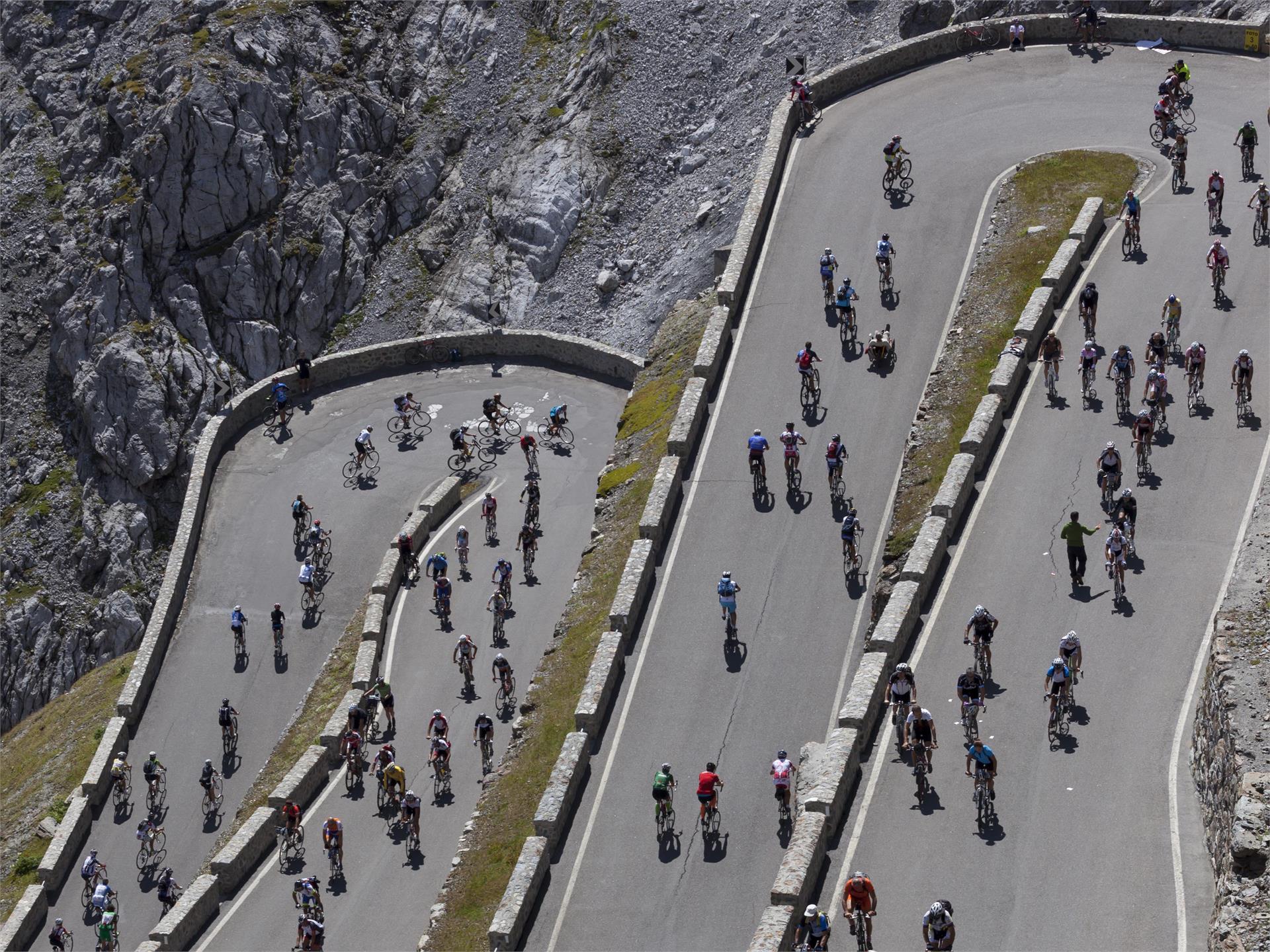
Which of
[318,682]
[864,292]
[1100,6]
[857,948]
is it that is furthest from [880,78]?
[857,948]

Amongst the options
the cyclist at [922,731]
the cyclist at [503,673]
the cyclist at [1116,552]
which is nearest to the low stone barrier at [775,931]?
the cyclist at [922,731]

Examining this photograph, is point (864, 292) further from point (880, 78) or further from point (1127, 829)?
point (1127, 829)

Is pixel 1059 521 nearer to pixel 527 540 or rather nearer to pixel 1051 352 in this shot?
pixel 1051 352

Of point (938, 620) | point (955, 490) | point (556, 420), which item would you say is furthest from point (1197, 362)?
point (556, 420)

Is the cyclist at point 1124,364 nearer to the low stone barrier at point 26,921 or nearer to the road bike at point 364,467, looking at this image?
the road bike at point 364,467

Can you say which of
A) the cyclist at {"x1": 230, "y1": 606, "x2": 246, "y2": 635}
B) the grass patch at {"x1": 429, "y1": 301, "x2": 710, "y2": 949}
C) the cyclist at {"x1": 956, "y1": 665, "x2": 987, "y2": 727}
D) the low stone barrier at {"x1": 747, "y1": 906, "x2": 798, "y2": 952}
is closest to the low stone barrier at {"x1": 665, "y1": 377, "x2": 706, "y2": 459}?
the grass patch at {"x1": 429, "y1": 301, "x2": 710, "y2": 949}

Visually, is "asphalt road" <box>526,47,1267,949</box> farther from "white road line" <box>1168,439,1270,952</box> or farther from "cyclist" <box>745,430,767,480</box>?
"cyclist" <box>745,430,767,480</box>
